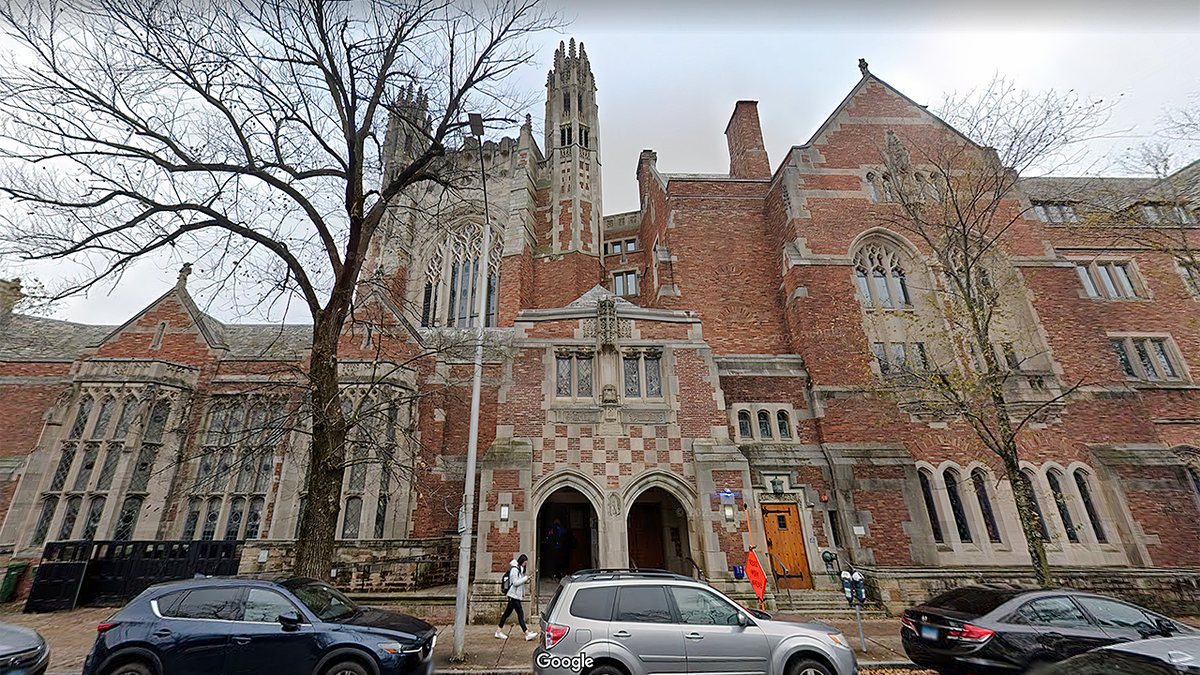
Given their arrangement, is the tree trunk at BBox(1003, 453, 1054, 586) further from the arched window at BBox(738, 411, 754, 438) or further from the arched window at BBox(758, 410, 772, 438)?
the arched window at BBox(738, 411, 754, 438)

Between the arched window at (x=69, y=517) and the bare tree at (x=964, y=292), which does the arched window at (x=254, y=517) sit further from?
the bare tree at (x=964, y=292)

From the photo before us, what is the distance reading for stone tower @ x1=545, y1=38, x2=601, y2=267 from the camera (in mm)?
26203

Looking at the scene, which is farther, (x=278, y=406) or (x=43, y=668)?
(x=278, y=406)

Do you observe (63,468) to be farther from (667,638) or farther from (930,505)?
(930,505)

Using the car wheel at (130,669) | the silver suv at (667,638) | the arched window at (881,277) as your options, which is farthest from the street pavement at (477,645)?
the arched window at (881,277)

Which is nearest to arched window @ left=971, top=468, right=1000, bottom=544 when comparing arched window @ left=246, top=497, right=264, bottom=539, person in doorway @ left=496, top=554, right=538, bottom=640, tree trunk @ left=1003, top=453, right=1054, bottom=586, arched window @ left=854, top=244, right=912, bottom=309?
tree trunk @ left=1003, top=453, right=1054, bottom=586

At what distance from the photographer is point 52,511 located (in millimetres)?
14914

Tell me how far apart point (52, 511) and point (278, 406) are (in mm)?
7739

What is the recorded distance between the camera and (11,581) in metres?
13.4

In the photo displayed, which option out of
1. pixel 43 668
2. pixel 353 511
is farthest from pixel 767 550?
pixel 43 668

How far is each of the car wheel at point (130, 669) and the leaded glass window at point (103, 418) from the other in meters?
13.6

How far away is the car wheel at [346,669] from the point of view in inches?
253

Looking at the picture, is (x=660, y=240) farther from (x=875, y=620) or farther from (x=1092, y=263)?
(x=1092, y=263)

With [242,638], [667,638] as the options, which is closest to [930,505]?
[667,638]
